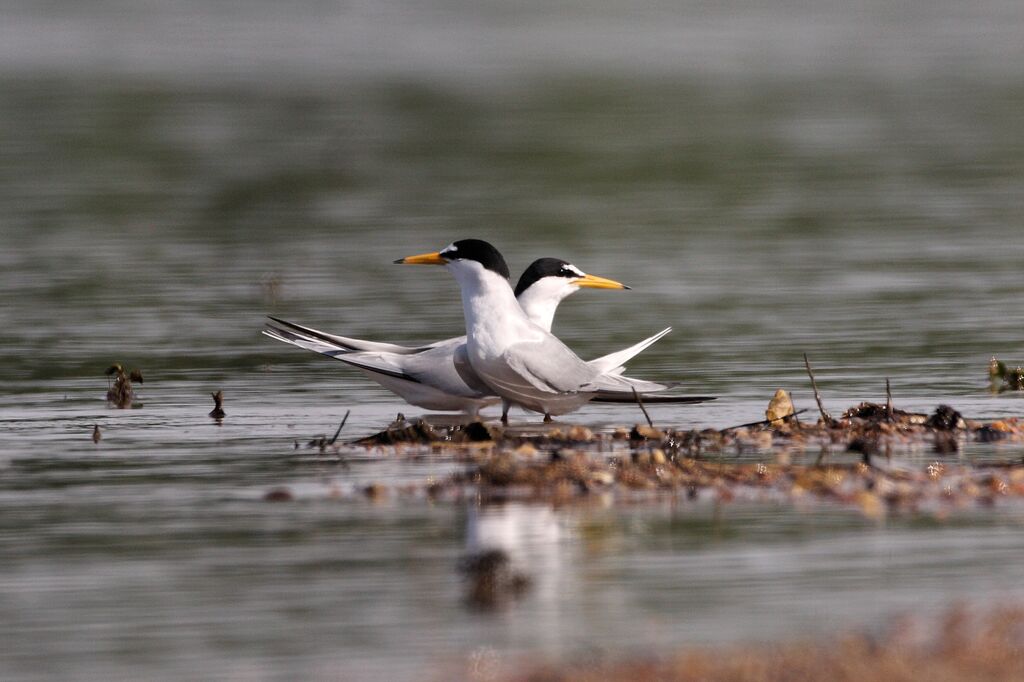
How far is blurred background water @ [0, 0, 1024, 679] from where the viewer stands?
21.4 feet

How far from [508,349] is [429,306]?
550cm

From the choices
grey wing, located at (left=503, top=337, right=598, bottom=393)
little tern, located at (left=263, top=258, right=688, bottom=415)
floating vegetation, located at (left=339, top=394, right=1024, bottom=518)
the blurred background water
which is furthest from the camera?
little tern, located at (left=263, top=258, right=688, bottom=415)

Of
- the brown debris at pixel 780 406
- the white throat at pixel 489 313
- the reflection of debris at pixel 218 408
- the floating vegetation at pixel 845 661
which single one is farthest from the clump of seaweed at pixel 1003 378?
the floating vegetation at pixel 845 661

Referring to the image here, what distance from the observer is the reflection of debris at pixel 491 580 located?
6.57 meters

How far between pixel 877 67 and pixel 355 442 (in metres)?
36.2

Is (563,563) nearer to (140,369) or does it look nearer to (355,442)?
(355,442)

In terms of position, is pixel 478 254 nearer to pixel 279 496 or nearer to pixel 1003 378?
pixel 279 496

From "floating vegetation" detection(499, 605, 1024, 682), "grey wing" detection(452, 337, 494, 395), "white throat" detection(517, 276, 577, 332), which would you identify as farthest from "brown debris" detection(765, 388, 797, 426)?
"floating vegetation" detection(499, 605, 1024, 682)

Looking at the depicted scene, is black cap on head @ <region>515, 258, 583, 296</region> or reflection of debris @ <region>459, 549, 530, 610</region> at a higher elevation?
black cap on head @ <region>515, 258, 583, 296</region>

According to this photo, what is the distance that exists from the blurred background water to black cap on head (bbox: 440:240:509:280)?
3.44 ft

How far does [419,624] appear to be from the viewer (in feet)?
20.6

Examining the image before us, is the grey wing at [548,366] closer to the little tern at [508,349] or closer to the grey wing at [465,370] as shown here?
the little tern at [508,349]

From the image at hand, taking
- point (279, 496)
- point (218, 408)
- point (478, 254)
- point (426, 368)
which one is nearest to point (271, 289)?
point (218, 408)

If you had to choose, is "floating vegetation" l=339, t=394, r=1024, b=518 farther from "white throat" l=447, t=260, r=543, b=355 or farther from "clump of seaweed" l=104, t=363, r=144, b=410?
"clump of seaweed" l=104, t=363, r=144, b=410
